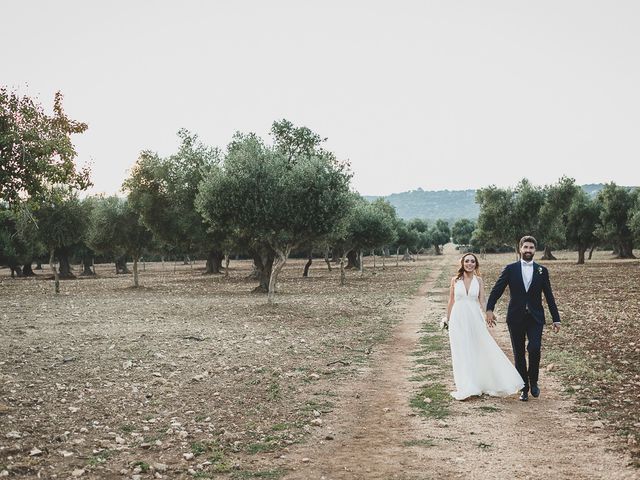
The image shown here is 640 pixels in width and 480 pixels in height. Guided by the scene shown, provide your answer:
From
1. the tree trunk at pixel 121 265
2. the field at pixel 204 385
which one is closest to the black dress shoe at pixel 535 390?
the field at pixel 204 385

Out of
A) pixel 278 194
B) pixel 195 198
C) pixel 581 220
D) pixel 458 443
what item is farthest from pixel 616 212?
pixel 458 443

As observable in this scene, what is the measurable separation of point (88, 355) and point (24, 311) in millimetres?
15235

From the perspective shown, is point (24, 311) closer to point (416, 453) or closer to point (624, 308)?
point (416, 453)

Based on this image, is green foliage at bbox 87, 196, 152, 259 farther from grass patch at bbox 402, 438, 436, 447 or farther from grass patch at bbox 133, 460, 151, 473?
grass patch at bbox 402, 438, 436, 447

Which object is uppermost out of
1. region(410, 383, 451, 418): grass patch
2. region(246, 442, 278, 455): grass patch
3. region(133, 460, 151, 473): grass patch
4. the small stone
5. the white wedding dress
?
the white wedding dress

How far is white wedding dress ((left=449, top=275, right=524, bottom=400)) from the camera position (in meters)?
10.9

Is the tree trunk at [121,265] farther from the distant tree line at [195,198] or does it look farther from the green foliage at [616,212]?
the green foliage at [616,212]

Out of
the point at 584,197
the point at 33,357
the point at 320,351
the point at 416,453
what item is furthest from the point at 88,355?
the point at 584,197

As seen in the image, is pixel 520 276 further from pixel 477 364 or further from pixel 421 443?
pixel 421 443

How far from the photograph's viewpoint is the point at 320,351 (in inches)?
671

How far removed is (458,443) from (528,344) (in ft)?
10.6

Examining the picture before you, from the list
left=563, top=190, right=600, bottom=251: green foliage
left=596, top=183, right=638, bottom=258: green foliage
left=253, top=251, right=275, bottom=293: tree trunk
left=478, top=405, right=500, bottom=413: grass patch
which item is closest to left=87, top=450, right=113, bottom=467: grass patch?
left=478, top=405, right=500, bottom=413: grass patch

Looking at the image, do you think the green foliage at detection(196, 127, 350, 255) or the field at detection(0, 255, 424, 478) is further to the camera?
the green foliage at detection(196, 127, 350, 255)

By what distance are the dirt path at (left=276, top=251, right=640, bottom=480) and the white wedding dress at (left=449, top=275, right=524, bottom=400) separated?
27cm
